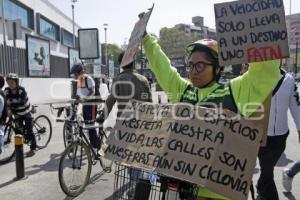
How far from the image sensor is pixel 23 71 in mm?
25453

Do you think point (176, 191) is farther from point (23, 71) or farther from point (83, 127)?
point (23, 71)

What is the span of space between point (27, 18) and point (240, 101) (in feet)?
120

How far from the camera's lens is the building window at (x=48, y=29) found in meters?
40.9

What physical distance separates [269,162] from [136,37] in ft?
6.79

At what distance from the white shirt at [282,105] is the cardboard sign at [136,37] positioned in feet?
6.51

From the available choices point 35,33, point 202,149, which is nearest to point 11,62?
point 35,33

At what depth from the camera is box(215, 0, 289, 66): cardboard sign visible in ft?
8.30

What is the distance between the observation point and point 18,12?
34125 mm

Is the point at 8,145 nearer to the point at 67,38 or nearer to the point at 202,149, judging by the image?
the point at 202,149

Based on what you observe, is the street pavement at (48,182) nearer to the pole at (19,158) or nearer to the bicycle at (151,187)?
the pole at (19,158)

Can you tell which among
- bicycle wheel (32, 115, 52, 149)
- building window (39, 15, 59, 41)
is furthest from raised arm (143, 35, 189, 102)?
building window (39, 15, 59, 41)

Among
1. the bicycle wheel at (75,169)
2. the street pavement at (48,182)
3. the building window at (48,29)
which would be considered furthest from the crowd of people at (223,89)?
the building window at (48,29)

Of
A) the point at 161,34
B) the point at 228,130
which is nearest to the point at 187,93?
the point at 228,130

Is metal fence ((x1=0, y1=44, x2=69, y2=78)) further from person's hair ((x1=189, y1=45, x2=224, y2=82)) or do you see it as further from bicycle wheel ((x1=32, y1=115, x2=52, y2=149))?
person's hair ((x1=189, y1=45, x2=224, y2=82))
